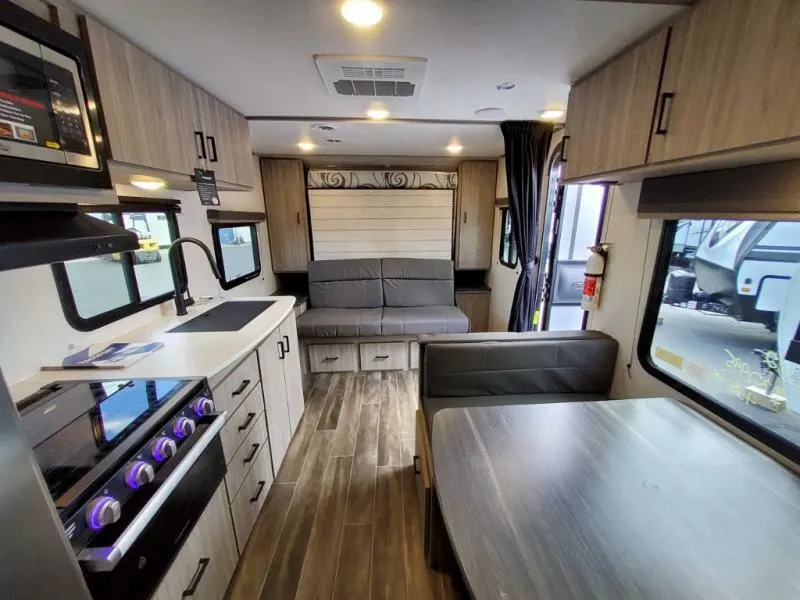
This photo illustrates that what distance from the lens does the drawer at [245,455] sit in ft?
4.68

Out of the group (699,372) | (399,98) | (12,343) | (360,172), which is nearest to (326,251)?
(360,172)

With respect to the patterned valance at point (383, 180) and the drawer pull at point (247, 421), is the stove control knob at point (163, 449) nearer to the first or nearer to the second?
the drawer pull at point (247, 421)

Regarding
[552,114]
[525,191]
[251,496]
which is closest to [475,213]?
[525,191]

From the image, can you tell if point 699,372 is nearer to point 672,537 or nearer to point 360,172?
point 672,537

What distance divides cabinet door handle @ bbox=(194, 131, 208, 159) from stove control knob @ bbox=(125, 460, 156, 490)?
1559mm

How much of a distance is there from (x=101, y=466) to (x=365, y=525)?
4.44 feet

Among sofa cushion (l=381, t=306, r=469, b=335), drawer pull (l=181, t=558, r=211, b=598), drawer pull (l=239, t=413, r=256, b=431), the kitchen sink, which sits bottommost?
drawer pull (l=181, t=558, r=211, b=598)

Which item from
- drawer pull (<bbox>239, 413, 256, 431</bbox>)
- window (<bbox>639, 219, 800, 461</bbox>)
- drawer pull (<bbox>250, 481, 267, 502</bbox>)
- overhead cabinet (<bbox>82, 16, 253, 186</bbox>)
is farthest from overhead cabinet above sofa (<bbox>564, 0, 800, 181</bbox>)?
drawer pull (<bbox>250, 481, 267, 502</bbox>)

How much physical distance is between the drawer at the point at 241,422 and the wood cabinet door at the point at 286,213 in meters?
2.55

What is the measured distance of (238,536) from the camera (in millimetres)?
1461

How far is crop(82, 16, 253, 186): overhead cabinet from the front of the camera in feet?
3.75

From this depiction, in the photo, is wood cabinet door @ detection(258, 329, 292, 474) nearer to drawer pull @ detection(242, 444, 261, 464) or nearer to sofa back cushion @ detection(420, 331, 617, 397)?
drawer pull @ detection(242, 444, 261, 464)

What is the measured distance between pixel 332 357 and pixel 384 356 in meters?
0.58

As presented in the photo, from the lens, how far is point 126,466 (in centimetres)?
87
